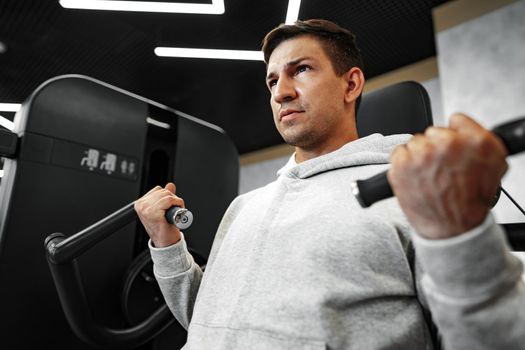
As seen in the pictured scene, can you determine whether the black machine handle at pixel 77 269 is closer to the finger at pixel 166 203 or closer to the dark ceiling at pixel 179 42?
the finger at pixel 166 203

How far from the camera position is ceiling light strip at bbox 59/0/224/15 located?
283 centimetres

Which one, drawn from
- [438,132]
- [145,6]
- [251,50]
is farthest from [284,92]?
[251,50]

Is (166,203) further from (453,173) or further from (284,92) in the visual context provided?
(453,173)

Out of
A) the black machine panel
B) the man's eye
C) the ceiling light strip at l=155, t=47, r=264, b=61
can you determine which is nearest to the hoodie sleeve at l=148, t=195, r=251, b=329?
the black machine panel

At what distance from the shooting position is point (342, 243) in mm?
683

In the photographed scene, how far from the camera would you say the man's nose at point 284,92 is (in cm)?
105

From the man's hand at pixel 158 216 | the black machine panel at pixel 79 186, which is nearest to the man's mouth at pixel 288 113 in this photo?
the man's hand at pixel 158 216

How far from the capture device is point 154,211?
0.96m

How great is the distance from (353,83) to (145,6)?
89.2 inches

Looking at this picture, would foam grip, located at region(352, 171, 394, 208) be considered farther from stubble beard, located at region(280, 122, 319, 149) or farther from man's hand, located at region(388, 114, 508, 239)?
stubble beard, located at region(280, 122, 319, 149)

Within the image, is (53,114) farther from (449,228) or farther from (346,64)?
(449,228)

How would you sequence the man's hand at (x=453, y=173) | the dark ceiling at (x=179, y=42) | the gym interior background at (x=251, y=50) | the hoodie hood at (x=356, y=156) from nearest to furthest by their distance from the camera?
the man's hand at (x=453, y=173) → the hoodie hood at (x=356, y=156) → the gym interior background at (x=251, y=50) → the dark ceiling at (x=179, y=42)

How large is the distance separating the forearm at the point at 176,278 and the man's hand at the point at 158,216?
0.02 meters

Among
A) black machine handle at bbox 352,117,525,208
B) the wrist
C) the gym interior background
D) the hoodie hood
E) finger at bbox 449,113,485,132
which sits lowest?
the wrist
